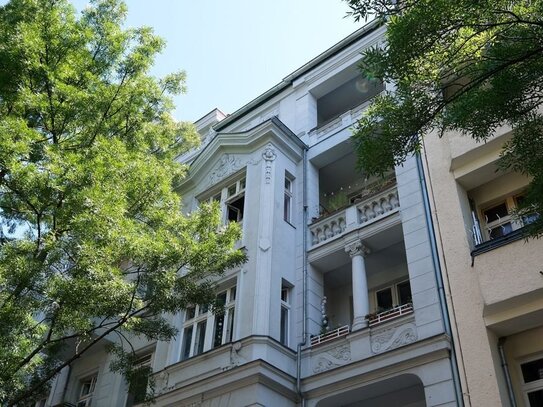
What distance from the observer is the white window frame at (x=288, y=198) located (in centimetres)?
1655

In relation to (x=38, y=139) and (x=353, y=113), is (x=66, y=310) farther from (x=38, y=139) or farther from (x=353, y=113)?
(x=353, y=113)

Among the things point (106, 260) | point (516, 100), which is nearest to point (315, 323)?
point (106, 260)

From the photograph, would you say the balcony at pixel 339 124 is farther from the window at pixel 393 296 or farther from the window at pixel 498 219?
the window at pixel 498 219

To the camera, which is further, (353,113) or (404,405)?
(353,113)

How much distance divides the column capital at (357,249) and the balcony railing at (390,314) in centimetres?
187

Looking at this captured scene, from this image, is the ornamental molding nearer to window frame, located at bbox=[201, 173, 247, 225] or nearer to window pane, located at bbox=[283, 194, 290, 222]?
window frame, located at bbox=[201, 173, 247, 225]

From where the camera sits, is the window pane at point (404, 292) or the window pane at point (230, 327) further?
the window pane at point (404, 292)

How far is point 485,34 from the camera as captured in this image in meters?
7.93

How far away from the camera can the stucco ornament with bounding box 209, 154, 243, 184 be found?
17719 mm

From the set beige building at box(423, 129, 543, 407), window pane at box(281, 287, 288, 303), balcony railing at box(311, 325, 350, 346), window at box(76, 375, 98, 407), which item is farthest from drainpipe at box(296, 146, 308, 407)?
window at box(76, 375, 98, 407)

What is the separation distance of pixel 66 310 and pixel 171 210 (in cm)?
306

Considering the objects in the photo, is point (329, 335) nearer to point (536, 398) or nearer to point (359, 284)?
point (359, 284)

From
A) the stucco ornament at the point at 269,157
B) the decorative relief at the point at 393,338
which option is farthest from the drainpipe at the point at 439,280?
the stucco ornament at the point at 269,157

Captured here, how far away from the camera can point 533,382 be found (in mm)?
10406
